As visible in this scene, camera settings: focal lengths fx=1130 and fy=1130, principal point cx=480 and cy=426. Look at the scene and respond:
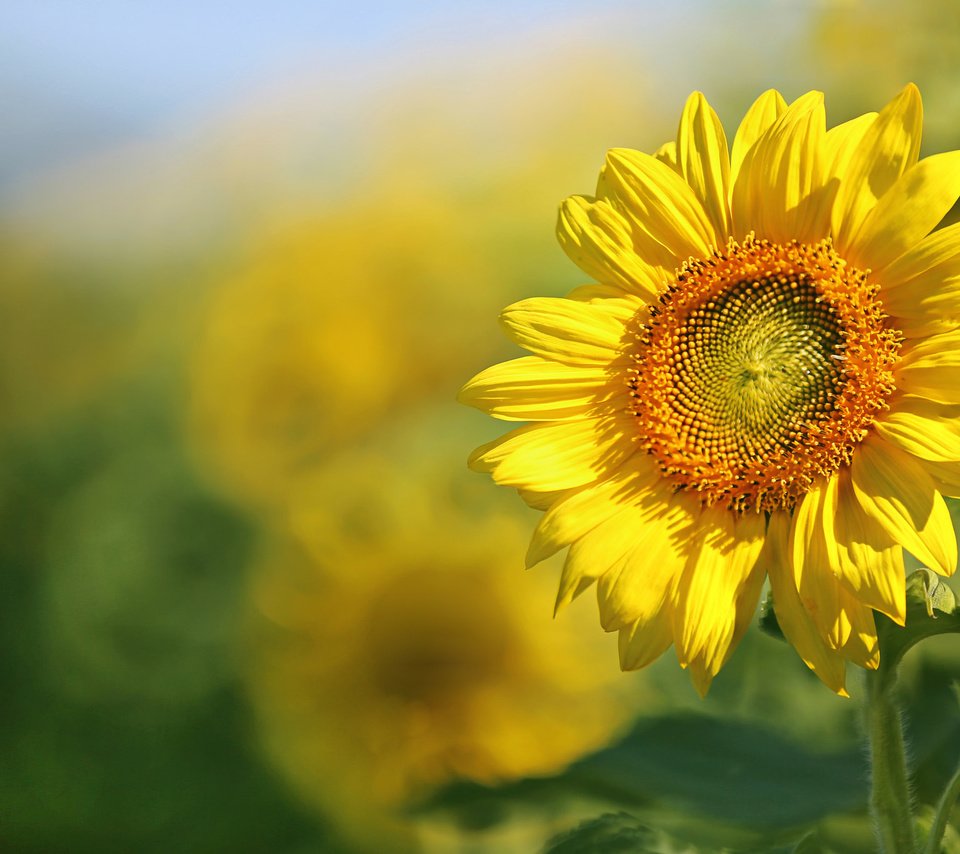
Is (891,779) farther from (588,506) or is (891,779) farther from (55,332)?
(55,332)

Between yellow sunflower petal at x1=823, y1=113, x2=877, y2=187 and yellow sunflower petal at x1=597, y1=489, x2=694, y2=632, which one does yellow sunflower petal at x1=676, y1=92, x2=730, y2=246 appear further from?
yellow sunflower petal at x1=597, y1=489, x2=694, y2=632

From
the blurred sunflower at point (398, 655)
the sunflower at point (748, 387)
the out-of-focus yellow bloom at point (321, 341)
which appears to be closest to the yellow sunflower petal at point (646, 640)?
the sunflower at point (748, 387)

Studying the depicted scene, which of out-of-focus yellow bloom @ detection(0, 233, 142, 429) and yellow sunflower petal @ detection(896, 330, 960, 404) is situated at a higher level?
out-of-focus yellow bloom @ detection(0, 233, 142, 429)

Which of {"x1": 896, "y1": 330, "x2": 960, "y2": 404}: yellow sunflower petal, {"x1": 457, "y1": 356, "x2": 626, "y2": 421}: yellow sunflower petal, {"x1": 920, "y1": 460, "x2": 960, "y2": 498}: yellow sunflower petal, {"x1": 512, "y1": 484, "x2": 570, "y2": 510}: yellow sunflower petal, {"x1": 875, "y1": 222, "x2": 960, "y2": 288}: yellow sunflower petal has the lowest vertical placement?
{"x1": 920, "y1": 460, "x2": 960, "y2": 498}: yellow sunflower petal

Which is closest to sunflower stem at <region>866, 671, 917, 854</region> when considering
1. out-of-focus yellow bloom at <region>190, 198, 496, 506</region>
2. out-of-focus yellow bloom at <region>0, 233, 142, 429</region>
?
out-of-focus yellow bloom at <region>190, 198, 496, 506</region>

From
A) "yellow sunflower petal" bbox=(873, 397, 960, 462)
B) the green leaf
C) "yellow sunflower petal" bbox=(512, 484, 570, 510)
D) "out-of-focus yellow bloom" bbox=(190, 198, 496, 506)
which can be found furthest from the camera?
"out-of-focus yellow bloom" bbox=(190, 198, 496, 506)

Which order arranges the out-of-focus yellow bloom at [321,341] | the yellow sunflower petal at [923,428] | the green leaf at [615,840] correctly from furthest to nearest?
1. the out-of-focus yellow bloom at [321,341]
2. the green leaf at [615,840]
3. the yellow sunflower petal at [923,428]

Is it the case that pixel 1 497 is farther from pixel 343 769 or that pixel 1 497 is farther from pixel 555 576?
pixel 555 576

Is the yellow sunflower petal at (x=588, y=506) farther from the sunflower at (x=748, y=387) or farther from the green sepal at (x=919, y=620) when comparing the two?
the green sepal at (x=919, y=620)
